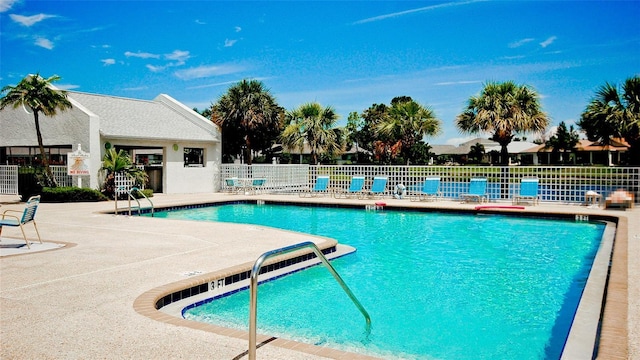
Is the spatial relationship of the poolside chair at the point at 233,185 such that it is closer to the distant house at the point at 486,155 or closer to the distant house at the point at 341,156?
the distant house at the point at 341,156

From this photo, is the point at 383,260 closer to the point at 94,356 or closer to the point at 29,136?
the point at 94,356

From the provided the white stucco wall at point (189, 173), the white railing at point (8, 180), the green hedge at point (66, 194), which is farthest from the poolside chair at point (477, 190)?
the white railing at point (8, 180)

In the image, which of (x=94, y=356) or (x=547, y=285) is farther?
(x=547, y=285)

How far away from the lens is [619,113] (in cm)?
2008

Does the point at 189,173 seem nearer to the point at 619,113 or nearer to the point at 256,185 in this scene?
the point at 256,185

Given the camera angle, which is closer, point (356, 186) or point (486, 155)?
point (356, 186)

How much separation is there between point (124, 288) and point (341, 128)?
25.4 metres

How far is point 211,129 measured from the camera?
2670 centimetres

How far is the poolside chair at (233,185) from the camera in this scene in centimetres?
2433

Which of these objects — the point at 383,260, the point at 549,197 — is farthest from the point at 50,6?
the point at 549,197

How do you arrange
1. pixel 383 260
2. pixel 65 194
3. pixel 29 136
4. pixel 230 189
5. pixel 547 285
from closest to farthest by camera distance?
pixel 547 285 → pixel 383 260 → pixel 65 194 → pixel 29 136 → pixel 230 189

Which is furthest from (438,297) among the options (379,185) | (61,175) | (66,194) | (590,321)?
(61,175)

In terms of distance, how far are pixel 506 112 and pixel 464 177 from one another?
3630 millimetres

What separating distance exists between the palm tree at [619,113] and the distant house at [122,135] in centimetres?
1774
